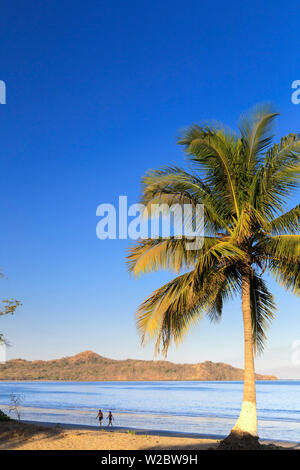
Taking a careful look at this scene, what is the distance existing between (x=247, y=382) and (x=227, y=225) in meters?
4.57

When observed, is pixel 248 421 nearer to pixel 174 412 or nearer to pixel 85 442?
pixel 85 442

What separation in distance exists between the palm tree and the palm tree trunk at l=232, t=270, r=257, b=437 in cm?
3

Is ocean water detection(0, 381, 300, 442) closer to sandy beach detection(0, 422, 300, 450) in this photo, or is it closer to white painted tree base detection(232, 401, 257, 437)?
sandy beach detection(0, 422, 300, 450)

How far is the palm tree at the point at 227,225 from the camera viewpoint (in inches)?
495

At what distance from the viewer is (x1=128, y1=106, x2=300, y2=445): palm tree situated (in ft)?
41.2

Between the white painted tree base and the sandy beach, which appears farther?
the sandy beach

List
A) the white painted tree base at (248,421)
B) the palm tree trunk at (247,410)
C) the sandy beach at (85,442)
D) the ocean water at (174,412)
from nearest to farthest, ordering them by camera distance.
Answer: the palm tree trunk at (247,410), the white painted tree base at (248,421), the sandy beach at (85,442), the ocean water at (174,412)

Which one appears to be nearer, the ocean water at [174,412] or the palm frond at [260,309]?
the palm frond at [260,309]

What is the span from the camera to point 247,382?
479 inches

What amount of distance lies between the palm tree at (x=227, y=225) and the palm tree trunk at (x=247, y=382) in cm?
3

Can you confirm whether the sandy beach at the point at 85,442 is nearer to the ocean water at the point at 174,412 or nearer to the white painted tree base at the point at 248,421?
the white painted tree base at the point at 248,421

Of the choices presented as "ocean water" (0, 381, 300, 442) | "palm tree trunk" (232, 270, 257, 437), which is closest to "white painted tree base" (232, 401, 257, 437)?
"palm tree trunk" (232, 270, 257, 437)

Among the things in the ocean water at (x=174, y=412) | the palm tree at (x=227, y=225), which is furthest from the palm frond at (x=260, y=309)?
the ocean water at (x=174, y=412)
